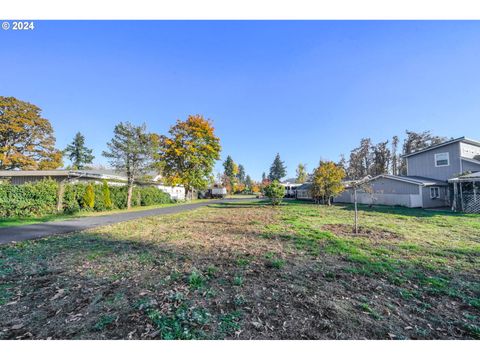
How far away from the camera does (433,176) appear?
63.5ft

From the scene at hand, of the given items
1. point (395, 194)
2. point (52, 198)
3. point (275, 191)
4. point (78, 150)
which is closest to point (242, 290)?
point (52, 198)

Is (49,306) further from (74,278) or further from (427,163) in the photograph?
(427,163)

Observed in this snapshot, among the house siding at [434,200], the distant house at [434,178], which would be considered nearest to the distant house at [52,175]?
the distant house at [434,178]

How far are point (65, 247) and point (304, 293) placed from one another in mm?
7005

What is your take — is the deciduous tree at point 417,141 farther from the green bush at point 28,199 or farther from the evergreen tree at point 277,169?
the green bush at point 28,199

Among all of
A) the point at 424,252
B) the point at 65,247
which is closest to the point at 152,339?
the point at 65,247

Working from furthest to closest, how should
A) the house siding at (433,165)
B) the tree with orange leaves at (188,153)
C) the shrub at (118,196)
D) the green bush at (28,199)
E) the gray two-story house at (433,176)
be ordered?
the tree with orange leaves at (188,153) < the shrub at (118,196) < the house siding at (433,165) < the gray two-story house at (433,176) < the green bush at (28,199)

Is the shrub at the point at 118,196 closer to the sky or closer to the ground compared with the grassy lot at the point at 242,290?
closer to the sky

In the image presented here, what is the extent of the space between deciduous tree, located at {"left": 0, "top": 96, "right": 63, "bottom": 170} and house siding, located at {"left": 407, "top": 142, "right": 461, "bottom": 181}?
45.8m

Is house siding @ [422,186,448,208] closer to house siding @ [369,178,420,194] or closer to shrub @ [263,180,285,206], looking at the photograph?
house siding @ [369,178,420,194]

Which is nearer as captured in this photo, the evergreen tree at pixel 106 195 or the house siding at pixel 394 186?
the evergreen tree at pixel 106 195

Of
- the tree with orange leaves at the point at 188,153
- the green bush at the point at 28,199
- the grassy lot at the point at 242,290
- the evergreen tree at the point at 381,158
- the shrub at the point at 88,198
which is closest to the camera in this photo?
the grassy lot at the point at 242,290

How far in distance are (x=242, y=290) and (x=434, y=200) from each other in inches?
937

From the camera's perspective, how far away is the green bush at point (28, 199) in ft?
35.0
